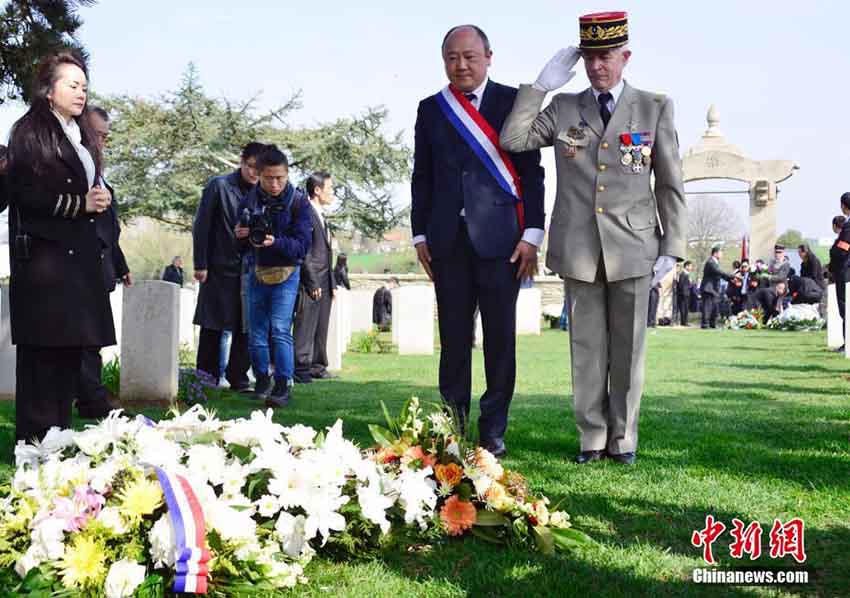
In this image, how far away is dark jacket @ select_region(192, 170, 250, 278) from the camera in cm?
954

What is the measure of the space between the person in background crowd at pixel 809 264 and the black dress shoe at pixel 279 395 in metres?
18.3

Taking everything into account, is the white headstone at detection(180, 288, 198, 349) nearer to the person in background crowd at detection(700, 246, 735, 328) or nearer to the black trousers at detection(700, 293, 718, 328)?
the person in background crowd at detection(700, 246, 735, 328)

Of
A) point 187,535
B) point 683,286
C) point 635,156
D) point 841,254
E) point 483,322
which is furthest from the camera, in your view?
point 683,286

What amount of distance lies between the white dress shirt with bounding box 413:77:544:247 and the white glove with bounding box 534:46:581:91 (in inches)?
13.8

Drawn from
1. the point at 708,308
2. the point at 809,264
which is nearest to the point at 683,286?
the point at 708,308

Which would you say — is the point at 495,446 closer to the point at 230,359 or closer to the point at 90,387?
the point at 90,387

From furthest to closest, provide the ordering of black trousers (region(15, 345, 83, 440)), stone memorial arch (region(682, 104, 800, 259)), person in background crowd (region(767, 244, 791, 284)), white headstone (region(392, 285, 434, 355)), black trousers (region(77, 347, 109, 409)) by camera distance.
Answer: stone memorial arch (region(682, 104, 800, 259)), person in background crowd (region(767, 244, 791, 284)), white headstone (region(392, 285, 434, 355)), black trousers (region(77, 347, 109, 409)), black trousers (region(15, 345, 83, 440))

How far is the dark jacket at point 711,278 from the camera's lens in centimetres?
3089

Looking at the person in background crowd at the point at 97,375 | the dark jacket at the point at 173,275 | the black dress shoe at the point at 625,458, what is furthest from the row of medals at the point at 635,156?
the dark jacket at the point at 173,275

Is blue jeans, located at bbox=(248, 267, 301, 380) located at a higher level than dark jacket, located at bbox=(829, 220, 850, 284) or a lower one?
lower

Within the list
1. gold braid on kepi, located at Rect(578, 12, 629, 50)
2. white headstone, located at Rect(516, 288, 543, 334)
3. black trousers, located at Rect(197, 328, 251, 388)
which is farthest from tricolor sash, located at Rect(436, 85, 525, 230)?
white headstone, located at Rect(516, 288, 543, 334)

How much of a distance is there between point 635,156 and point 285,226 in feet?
11.6

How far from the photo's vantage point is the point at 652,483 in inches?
204

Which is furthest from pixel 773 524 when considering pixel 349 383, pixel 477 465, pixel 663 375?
pixel 663 375
